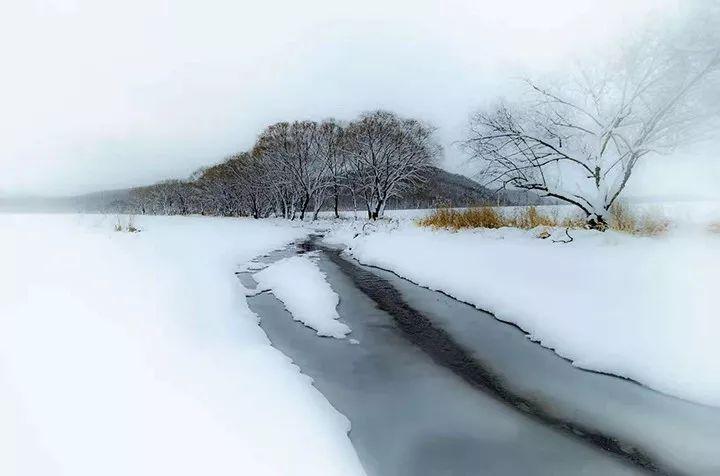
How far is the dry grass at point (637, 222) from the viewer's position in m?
7.40

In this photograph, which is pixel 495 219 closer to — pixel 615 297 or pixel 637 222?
pixel 637 222

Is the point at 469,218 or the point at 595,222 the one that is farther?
the point at 469,218

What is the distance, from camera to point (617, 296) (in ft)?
16.6

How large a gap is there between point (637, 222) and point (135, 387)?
9.97 metres

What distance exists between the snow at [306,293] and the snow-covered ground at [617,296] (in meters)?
2.66

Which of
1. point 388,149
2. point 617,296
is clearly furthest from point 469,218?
point 388,149

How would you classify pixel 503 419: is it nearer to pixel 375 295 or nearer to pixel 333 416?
pixel 333 416

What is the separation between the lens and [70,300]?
3.93 meters

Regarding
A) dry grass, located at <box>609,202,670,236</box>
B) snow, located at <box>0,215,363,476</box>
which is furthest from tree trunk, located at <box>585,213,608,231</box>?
snow, located at <box>0,215,363,476</box>

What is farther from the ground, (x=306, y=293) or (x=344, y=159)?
(x=344, y=159)

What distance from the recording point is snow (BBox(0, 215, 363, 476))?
87.9 inches

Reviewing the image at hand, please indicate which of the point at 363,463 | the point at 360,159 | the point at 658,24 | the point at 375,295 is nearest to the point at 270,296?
the point at 375,295

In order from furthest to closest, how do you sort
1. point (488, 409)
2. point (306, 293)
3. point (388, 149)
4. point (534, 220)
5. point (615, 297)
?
point (388, 149)
point (534, 220)
point (306, 293)
point (615, 297)
point (488, 409)

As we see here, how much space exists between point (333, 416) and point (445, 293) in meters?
5.14
